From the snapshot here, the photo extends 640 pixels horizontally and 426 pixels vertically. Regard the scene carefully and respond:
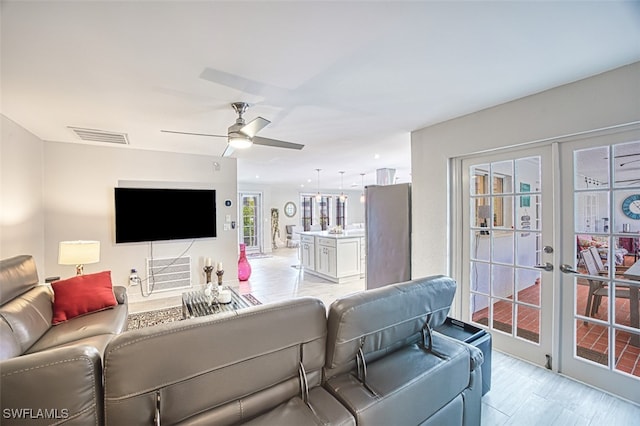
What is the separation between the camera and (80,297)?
2471 mm

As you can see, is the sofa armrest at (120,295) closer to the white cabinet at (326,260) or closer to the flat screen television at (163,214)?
the flat screen television at (163,214)

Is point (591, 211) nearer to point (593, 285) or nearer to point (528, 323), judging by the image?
point (593, 285)

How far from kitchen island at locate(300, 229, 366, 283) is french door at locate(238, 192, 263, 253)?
4188mm

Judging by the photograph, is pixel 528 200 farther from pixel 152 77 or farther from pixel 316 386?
pixel 152 77

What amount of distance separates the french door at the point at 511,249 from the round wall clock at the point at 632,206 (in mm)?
416

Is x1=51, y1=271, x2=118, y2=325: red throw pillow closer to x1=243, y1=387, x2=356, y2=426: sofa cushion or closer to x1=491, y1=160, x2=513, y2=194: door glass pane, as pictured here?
x1=243, y1=387, x2=356, y2=426: sofa cushion

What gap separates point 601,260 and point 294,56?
276 centimetres

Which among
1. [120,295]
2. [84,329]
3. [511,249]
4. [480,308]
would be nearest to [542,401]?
[480,308]

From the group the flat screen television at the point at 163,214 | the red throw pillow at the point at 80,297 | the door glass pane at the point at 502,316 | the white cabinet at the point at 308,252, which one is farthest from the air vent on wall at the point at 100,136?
the door glass pane at the point at 502,316

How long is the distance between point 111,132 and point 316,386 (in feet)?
12.3

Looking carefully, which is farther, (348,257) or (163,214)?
(348,257)

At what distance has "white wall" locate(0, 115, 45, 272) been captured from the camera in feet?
9.04

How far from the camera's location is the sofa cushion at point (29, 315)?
188 centimetres

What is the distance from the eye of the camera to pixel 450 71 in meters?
2.00
